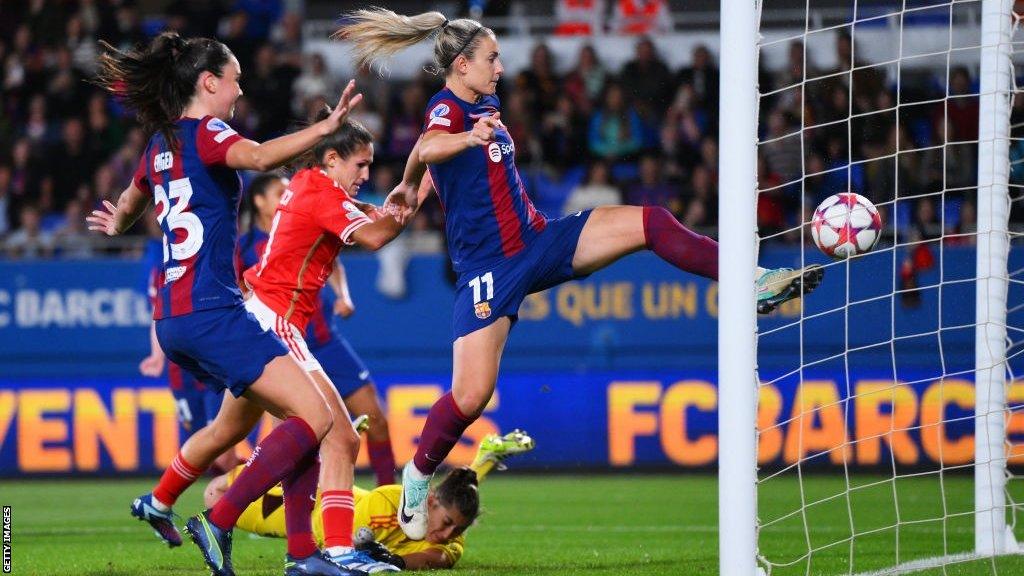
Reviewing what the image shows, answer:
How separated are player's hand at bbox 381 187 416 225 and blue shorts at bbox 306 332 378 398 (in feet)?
6.76

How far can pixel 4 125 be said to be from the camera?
14.4 meters

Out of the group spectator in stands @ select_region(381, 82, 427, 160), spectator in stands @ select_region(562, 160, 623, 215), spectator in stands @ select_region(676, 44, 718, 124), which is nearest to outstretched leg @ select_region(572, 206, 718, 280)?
spectator in stands @ select_region(562, 160, 623, 215)

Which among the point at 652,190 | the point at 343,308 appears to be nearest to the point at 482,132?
the point at 343,308

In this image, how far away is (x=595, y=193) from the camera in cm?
1316

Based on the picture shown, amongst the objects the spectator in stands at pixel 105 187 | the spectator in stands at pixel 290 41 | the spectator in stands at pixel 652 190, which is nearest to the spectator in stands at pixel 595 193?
the spectator in stands at pixel 652 190

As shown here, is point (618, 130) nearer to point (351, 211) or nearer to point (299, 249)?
point (299, 249)

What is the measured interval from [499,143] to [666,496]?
15.5ft

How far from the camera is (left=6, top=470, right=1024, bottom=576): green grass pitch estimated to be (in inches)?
235

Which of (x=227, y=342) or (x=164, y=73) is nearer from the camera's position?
(x=227, y=342)

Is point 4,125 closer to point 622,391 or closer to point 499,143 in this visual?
point 622,391

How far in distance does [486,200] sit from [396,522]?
4.95 ft

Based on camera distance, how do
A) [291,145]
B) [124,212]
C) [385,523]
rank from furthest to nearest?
1. [385,523]
2. [124,212]
3. [291,145]

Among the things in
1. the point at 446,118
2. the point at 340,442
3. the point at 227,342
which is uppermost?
the point at 446,118

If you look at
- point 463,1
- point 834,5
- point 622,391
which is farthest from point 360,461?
point 834,5
